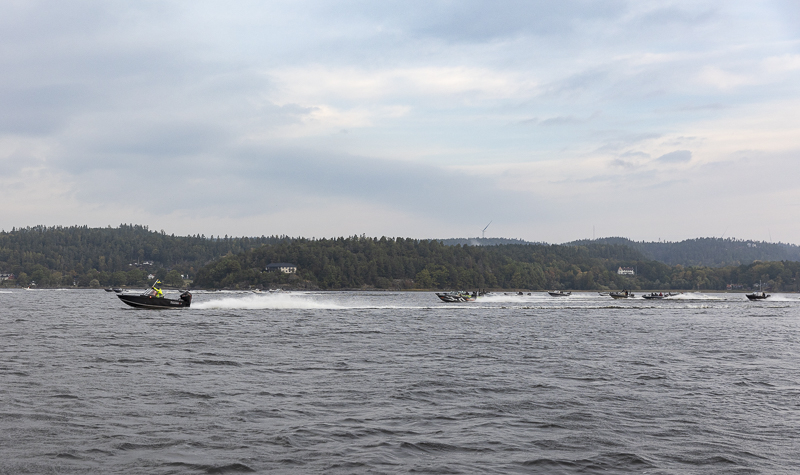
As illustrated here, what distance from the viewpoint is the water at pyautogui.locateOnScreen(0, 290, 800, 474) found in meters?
15.0

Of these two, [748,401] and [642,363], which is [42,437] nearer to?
[748,401]

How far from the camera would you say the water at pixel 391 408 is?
15.0 meters

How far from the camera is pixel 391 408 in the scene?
68.6ft

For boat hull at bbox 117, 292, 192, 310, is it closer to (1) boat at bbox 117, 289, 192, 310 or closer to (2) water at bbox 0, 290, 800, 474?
(1) boat at bbox 117, 289, 192, 310

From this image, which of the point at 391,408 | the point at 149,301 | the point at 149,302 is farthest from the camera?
the point at 149,302

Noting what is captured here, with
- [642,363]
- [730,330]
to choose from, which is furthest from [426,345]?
[730,330]

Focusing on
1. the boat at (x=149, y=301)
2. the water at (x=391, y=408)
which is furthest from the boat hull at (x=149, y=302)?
the water at (x=391, y=408)

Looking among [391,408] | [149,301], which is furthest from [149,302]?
[391,408]

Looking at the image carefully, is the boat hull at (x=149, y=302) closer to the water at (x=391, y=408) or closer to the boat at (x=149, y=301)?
the boat at (x=149, y=301)

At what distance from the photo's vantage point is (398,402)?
72.0ft

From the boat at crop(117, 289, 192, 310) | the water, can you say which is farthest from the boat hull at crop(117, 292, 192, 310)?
the water

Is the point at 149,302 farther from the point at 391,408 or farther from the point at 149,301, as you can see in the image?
the point at 391,408

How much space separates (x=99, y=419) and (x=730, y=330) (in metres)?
57.3

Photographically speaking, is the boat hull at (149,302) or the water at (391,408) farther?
the boat hull at (149,302)
